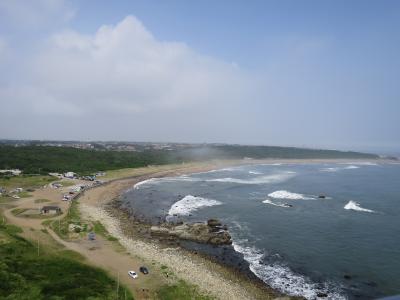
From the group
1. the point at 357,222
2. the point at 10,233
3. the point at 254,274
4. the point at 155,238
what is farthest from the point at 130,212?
the point at 357,222

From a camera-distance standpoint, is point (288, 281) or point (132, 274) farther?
point (288, 281)

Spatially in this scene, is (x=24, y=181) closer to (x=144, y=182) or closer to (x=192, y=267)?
(x=144, y=182)

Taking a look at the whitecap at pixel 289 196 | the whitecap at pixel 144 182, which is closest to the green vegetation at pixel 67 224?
the whitecap at pixel 144 182

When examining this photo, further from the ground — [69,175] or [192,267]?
[69,175]

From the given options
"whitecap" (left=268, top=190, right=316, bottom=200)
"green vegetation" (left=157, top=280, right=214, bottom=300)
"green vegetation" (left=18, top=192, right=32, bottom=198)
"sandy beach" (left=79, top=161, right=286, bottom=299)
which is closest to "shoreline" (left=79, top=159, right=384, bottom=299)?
"sandy beach" (left=79, top=161, right=286, bottom=299)

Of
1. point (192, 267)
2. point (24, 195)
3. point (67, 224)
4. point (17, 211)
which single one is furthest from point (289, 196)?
point (24, 195)

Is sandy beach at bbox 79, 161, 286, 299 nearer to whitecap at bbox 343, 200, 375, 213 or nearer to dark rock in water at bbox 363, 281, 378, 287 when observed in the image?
dark rock in water at bbox 363, 281, 378, 287

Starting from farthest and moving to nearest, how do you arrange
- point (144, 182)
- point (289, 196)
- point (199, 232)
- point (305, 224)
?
point (144, 182) → point (289, 196) → point (305, 224) → point (199, 232)
